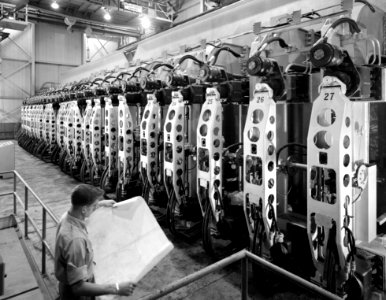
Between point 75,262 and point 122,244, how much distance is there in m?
0.53

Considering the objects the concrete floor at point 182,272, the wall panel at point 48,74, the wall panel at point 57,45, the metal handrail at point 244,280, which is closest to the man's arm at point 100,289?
the metal handrail at point 244,280

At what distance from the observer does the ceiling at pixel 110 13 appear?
39.2 ft

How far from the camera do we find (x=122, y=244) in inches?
107

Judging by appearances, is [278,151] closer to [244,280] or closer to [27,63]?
[244,280]

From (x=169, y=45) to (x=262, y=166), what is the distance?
5.81 metres

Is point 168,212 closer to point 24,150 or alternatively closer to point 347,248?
point 347,248

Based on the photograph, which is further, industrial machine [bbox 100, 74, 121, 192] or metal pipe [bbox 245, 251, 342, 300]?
industrial machine [bbox 100, 74, 121, 192]

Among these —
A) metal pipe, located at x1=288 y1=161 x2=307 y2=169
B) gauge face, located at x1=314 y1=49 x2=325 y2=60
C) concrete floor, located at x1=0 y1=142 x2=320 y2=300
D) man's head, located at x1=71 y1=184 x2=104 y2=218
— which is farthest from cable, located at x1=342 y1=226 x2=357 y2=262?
man's head, located at x1=71 y1=184 x2=104 y2=218

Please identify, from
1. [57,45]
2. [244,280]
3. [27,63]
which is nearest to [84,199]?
[244,280]

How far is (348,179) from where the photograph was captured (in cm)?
298

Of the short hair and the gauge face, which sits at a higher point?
the gauge face

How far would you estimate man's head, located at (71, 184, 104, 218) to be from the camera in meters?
2.31

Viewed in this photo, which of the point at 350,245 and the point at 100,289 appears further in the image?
the point at 350,245

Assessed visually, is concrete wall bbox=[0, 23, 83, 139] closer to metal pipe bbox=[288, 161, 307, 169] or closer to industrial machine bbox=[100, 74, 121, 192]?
industrial machine bbox=[100, 74, 121, 192]
